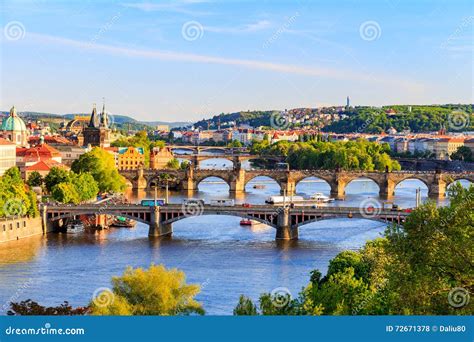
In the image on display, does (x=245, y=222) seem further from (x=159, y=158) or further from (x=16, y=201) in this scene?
(x=159, y=158)

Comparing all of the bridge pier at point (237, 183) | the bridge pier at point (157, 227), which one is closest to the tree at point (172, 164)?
the bridge pier at point (237, 183)

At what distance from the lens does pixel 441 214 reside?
9500 mm

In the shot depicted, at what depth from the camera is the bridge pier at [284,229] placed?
81.6ft

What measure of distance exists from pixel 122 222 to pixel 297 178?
17.6m

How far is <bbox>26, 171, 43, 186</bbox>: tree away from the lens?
1323 inches

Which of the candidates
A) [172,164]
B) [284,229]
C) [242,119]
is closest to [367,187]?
[172,164]

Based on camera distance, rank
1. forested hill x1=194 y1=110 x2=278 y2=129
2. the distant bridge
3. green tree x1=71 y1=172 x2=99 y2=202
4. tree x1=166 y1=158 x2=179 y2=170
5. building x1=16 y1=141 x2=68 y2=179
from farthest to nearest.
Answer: forested hill x1=194 y1=110 x2=278 y2=129, tree x1=166 y1=158 x2=179 y2=170, building x1=16 y1=141 x2=68 y2=179, green tree x1=71 y1=172 x2=99 y2=202, the distant bridge

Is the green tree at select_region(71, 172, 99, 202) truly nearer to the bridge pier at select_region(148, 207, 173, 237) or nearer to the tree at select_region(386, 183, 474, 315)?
the bridge pier at select_region(148, 207, 173, 237)

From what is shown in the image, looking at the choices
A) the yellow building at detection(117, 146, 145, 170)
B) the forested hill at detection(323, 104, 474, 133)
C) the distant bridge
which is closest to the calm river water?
the distant bridge

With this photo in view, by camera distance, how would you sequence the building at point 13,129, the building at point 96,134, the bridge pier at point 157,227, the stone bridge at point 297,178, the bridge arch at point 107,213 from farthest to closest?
the building at point 96,134
the building at point 13,129
the stone bridge at point 297,178
the bridge arch at point 107,213
the bridge pier at point 157,227

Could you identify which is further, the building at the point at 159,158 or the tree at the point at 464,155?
the tree at the point at 464,155

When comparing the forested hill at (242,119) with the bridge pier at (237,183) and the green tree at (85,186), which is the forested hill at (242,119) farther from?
the green tree at (85,186)

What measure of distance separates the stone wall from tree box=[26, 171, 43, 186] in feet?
26.3

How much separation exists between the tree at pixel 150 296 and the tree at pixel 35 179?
21.5 metres
